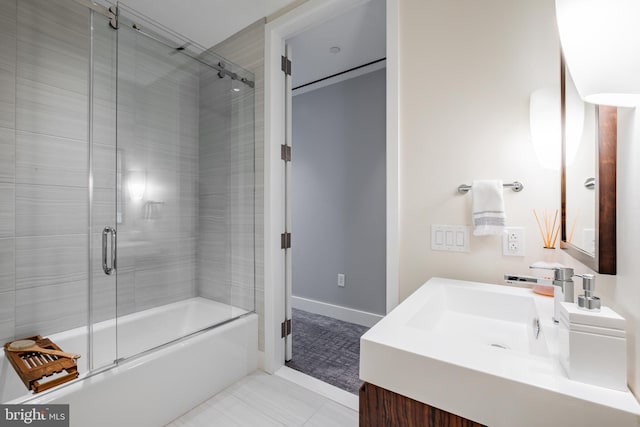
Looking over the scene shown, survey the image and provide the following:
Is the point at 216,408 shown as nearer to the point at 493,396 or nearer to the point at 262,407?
the point at 262,407

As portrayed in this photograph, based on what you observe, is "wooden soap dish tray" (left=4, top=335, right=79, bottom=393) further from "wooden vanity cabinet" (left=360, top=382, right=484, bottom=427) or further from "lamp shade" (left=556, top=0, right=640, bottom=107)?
"lamp shade" (left=556, top=0, right=640, bottom=107)

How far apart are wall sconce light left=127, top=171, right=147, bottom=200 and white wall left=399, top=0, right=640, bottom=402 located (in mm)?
1561

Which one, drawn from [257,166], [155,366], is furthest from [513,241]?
[155,366]

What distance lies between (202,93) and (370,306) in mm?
2362

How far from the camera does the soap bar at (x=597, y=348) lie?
0.53 meters

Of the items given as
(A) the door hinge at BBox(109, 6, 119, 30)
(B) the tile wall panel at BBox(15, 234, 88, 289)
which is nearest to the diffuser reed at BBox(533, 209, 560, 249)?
(A) the door hinge at BBox(109, 6, 119, 30)

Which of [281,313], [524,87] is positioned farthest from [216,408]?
[524,87]

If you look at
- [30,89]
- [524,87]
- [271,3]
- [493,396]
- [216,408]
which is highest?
[271,3]

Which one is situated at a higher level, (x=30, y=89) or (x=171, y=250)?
(x=30, y=89)

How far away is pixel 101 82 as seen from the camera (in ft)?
5.93

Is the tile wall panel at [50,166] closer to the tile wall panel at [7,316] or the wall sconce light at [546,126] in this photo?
the tile wall panel at [7,316]

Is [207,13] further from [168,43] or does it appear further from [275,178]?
[275,178]

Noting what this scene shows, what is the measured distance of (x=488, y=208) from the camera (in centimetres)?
127

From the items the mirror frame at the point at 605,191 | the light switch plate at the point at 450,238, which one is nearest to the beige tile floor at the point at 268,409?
the light switch plate at the point at 450,238
